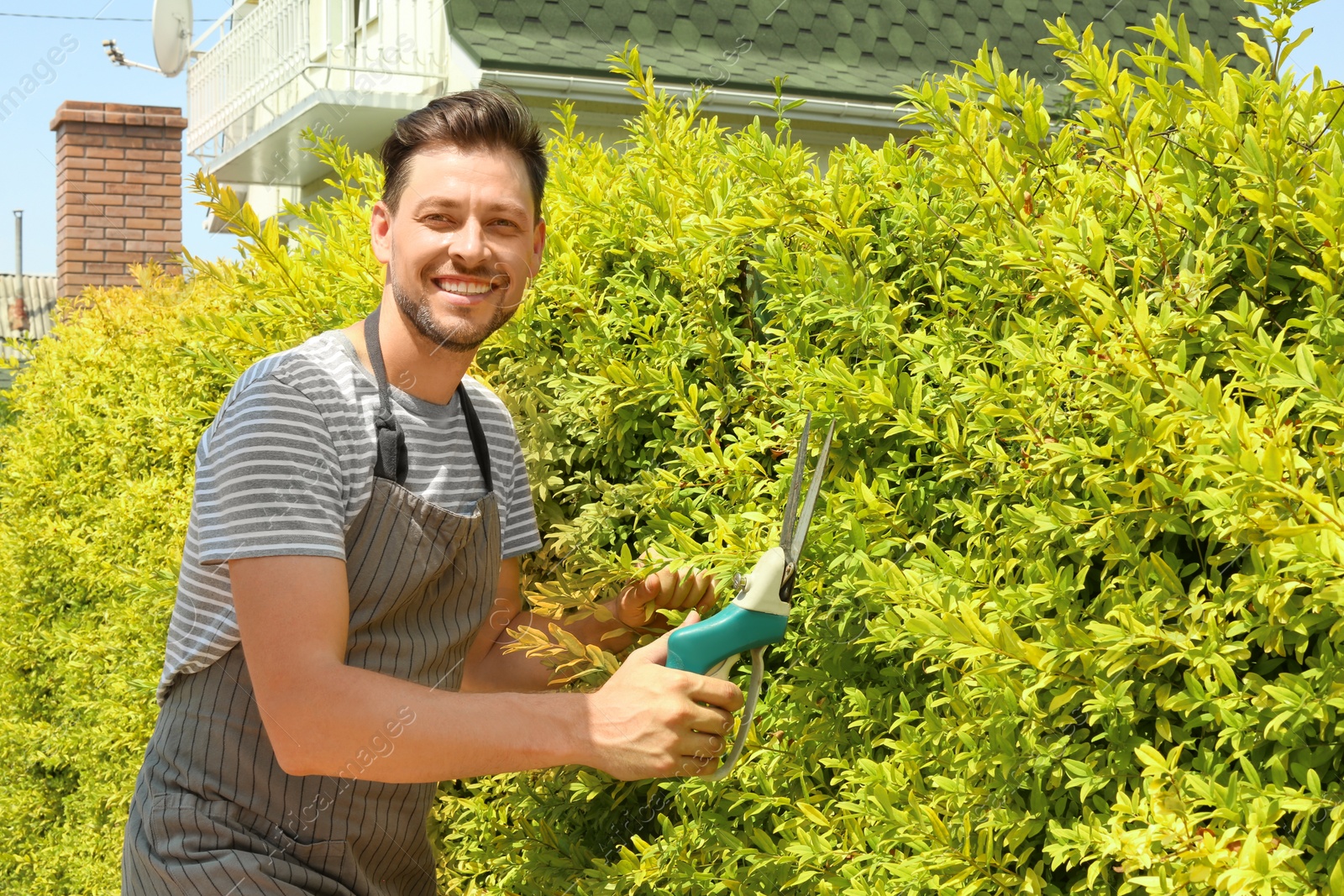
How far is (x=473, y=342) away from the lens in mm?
2246

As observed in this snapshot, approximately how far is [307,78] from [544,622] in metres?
8.41

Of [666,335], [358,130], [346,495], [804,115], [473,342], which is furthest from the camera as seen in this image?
[358,130]

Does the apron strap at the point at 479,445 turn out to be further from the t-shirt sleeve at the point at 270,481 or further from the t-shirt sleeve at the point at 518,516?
the t-shirt sleeve at the point at 270,481

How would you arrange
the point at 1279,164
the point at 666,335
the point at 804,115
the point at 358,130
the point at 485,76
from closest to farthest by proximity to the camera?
the point at 1279,164, the point at 666,335, the point at 485,76, the point at 804,115, the point at 358,130

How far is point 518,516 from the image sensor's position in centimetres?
256

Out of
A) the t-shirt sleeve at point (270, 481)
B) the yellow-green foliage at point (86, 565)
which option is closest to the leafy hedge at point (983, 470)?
the t-shirt sleeve at point (270, 481)

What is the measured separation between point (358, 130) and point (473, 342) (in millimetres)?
7983

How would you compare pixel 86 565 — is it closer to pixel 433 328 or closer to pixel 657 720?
pixel 433 328

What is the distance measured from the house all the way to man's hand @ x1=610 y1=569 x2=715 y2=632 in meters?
6.14

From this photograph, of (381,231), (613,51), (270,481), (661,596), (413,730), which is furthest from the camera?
(613,51)

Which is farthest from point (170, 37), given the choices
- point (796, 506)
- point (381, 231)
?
point (796, 506)

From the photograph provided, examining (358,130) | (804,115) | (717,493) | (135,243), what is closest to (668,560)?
(717,493)

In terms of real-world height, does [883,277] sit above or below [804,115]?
below

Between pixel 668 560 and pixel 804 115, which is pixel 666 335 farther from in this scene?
pixel 804 115
